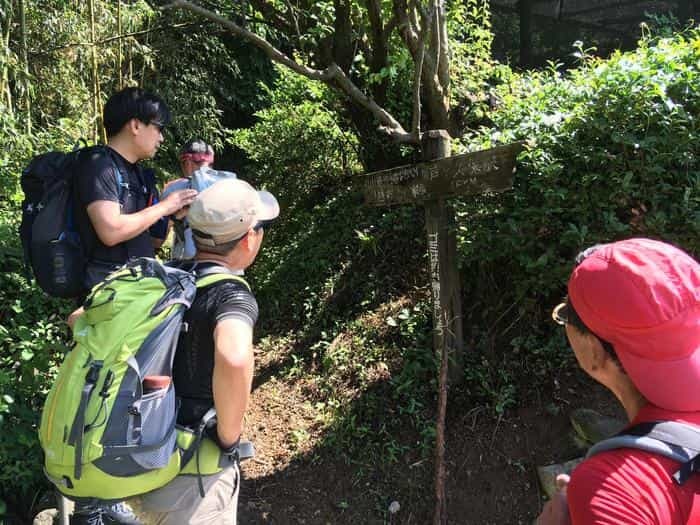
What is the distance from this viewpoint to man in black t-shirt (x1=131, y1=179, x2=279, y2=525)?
1.50 metres

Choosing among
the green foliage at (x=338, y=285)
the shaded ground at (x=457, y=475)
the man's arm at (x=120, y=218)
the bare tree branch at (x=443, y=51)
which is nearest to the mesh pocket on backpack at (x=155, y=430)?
the man's arm at (x=120, y=218)

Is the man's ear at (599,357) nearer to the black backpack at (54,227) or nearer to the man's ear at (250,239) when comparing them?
the man's ear at (250,239)

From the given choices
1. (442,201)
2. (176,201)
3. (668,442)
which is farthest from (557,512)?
(442,201)

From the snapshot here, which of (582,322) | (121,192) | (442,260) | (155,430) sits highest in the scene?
(582,322)

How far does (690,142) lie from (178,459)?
246cm

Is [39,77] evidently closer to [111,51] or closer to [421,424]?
[111,51]

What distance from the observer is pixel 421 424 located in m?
3.38

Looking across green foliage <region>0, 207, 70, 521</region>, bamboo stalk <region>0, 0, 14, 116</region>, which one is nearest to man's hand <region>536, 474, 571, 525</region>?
green foliage <region>0, 207, 70, 521</region>

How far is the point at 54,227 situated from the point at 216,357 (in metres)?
1.12

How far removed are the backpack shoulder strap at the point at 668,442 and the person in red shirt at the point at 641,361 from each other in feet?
0.04

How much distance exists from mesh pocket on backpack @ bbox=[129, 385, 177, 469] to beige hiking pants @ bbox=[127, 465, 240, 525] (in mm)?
161

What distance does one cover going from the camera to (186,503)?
1612 millimetres

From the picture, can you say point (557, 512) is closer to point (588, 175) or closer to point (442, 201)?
point (588, 175)

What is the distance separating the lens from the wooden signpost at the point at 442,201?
2.74 m
